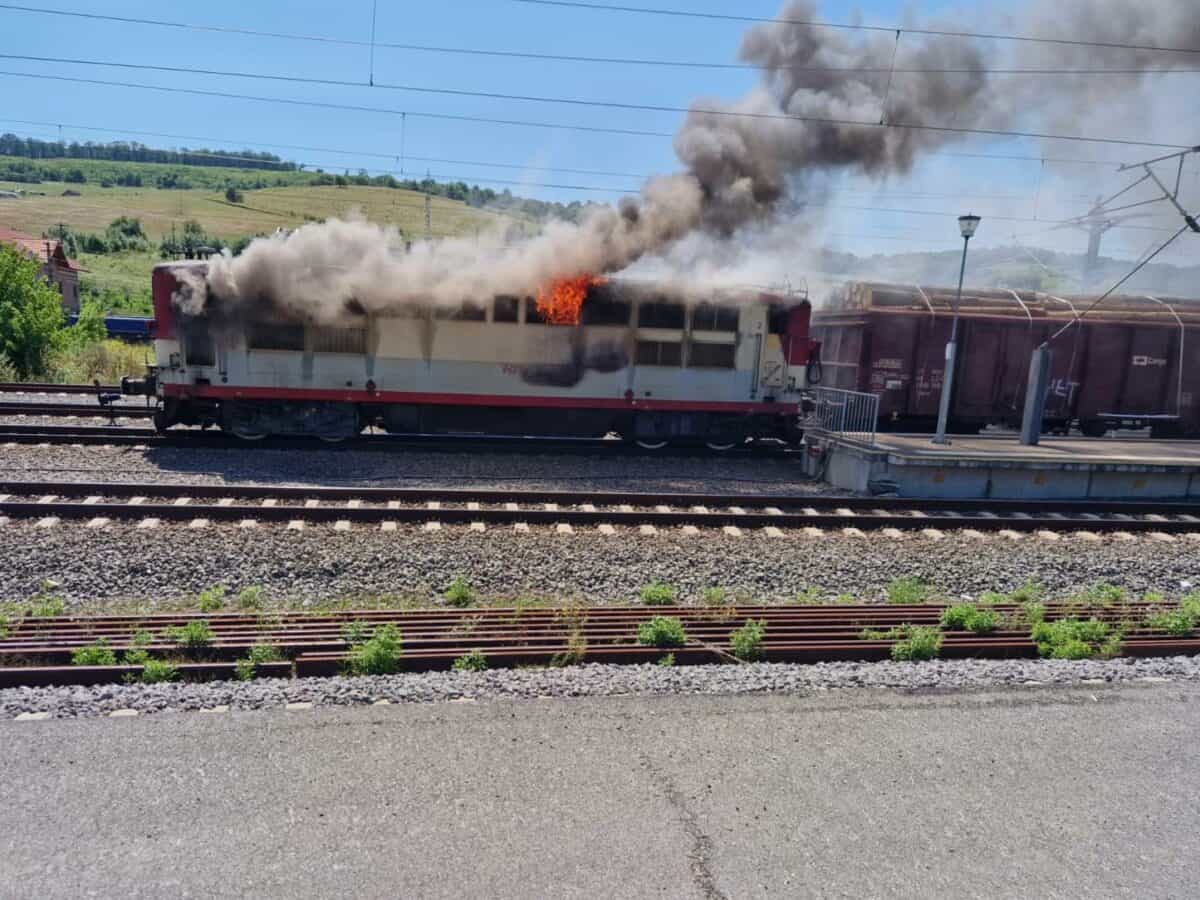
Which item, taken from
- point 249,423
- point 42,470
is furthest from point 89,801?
point 249,423

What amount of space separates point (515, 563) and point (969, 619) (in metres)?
4.58

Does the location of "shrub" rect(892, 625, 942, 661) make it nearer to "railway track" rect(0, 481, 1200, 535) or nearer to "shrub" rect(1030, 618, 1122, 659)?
"shrub" rect(1030, 618, 1122, 659)

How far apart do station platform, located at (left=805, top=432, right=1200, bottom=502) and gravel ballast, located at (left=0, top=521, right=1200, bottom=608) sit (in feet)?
8.33

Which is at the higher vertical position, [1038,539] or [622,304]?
[622,304]

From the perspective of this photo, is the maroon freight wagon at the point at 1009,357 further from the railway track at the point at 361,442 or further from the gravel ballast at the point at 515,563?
the gravel ballast at the point at 515,563

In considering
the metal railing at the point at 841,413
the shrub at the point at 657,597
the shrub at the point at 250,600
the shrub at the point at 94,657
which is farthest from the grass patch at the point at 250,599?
the metal railing at the point at 841,413

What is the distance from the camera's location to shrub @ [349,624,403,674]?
5.93 metres

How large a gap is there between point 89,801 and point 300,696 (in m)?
1.38

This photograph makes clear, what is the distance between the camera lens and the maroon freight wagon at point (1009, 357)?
1791 cm

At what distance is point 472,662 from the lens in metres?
6.14

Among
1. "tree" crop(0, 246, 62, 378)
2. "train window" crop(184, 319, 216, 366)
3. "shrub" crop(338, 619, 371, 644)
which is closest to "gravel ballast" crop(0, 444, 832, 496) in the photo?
"train window" crop(184, 319, 216, 366)

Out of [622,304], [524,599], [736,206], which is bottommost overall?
[524,599]

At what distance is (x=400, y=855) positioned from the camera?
152 inches

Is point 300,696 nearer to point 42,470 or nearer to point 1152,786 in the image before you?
point 1152,786
